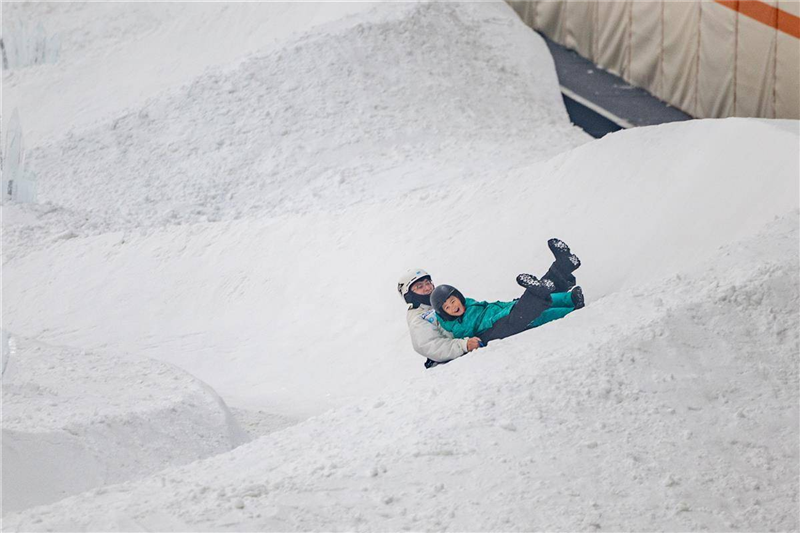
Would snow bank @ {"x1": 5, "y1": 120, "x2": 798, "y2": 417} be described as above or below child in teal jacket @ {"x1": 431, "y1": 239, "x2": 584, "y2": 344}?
below

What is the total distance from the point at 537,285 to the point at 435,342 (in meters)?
0.73

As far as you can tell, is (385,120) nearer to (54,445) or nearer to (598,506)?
(54,445)

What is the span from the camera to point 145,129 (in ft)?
41.7

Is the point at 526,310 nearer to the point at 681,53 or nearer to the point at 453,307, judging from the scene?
the point at 453,307

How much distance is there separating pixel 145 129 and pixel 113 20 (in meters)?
4.29

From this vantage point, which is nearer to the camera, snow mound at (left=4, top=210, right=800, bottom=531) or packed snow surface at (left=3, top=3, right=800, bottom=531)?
snow mound at (left=4, top=210, right=800, bottom=531)

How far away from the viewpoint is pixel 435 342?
632cm

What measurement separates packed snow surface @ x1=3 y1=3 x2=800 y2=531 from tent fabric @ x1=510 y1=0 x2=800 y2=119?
0.94 metres

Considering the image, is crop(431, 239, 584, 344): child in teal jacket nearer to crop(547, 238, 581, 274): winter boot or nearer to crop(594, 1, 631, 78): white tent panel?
crop(547, 238, 581, 274): winter boot

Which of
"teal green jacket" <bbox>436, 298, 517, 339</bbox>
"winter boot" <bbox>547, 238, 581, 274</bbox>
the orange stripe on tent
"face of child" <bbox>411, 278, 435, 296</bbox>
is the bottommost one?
the orange stripe on tent

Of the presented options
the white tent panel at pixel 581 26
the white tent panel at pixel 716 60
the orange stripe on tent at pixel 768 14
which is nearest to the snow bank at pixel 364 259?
the orange stripe on tent at pixel 768 14

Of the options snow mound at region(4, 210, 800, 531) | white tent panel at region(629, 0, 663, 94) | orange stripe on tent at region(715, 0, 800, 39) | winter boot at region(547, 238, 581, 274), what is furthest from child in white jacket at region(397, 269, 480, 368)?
white tent panel at region(629, 0, 663, 94)

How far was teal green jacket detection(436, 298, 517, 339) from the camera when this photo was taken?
21.1ft

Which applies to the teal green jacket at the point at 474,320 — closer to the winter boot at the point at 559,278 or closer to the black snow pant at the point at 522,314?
the black snow pant at the point at 522,314
